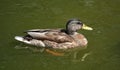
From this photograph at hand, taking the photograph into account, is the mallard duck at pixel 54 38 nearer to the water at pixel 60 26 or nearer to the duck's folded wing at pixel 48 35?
the duck's folded wing at pixel 48 35

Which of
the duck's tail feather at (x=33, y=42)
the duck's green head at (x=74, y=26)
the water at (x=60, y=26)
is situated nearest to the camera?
the water at (x=60, y=26)

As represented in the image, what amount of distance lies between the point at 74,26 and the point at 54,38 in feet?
2.50

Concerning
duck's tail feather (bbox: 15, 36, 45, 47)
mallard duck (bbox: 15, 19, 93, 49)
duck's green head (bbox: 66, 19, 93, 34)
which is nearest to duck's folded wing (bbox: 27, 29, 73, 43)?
mallard duck (bbox: 15, 19, 93, 49)

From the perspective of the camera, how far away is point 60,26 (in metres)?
14.4

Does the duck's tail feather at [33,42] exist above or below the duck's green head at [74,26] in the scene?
below

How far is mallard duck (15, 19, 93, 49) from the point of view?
1299 cm

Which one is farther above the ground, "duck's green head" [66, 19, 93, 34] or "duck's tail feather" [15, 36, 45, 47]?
"duck's green head" [66, 19, 93, 34]

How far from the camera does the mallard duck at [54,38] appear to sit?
42.6 ft

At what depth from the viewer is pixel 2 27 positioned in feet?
46.0

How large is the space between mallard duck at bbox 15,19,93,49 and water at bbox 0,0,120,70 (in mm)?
329

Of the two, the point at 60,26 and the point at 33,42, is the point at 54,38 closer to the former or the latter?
the point at 33,42

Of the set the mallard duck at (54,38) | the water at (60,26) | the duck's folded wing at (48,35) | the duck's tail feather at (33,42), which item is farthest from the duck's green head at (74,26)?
the duck's tail feather at (33,42)

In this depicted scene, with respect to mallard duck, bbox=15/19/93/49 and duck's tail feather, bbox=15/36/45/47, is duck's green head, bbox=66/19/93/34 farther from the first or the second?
duck's tail feather, bbox=15/36/45/47

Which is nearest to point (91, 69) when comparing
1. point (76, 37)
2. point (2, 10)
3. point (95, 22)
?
point (76, 37)
